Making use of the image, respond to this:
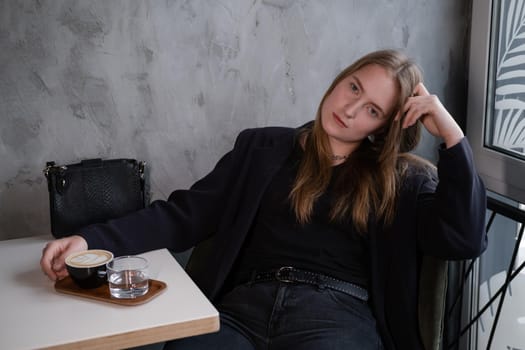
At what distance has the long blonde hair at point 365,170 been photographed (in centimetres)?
162

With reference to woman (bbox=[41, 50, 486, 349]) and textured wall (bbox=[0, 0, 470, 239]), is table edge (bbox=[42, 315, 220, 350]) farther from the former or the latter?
textured wall (bbox=[0, 0, 470, 239])

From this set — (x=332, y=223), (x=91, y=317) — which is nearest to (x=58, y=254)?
(x=91, y=317)

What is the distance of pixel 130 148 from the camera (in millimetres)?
1920

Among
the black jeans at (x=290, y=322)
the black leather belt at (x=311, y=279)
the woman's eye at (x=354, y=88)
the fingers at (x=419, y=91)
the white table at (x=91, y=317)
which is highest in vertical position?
the woman's eye at (x=354, y=88)

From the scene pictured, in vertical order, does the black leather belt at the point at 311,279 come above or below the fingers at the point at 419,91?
below

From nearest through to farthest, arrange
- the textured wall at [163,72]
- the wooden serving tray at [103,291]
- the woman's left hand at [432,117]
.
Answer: the wooden serving tray at [103,291]
the woman's left hand at [432,117]
the textured wall at [163,72]

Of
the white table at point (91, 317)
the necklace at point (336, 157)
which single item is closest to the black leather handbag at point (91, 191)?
the white table at point (91, 317)

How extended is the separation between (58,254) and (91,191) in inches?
11.6

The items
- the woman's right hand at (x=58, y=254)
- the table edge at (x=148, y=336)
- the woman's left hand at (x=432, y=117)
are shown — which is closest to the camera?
the table edge at (x=148, y=336)

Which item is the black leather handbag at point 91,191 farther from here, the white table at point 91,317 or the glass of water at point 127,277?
the glass of water at point 127,277

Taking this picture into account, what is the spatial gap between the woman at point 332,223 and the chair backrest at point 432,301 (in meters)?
0.02

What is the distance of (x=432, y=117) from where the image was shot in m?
1.59

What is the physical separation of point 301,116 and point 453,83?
21.5 inches

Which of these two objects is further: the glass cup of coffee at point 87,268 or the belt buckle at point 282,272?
the belt buckle at point 282,272
